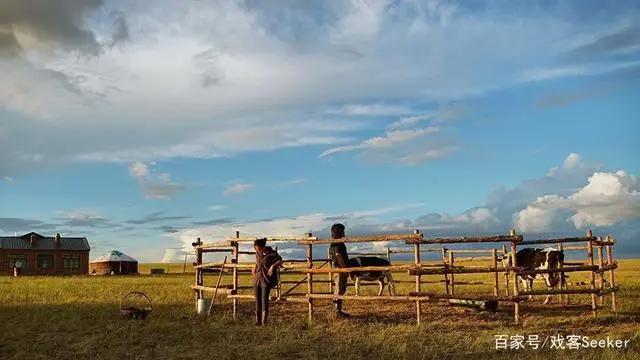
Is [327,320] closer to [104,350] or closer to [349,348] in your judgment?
[349,348]

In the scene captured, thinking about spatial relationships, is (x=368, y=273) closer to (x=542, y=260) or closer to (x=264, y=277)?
(x=264, y=277)

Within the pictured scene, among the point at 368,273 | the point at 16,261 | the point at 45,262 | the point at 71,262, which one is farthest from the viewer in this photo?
the point at 71,262

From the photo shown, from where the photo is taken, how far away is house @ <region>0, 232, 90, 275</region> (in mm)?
68125

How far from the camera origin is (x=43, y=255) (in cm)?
6969

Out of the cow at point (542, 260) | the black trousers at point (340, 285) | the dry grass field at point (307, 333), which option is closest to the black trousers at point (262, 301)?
the dry grass field at point (307, 333)

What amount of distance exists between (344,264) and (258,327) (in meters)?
2.89

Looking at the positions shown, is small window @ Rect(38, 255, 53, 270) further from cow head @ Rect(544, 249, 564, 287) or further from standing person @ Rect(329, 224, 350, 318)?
cow head @ Rect(544, 249, 564, 287)

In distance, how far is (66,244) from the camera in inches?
2822

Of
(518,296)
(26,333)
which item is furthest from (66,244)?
(518,296)

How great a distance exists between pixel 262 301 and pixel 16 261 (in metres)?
61.1

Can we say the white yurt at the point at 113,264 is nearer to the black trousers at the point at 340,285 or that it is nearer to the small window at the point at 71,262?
the small window at the point at 71,262

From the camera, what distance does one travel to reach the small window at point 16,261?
67938mm

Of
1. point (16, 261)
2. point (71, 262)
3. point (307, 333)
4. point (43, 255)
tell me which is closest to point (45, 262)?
point (43, 255)

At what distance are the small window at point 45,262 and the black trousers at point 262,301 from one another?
6073 cm
